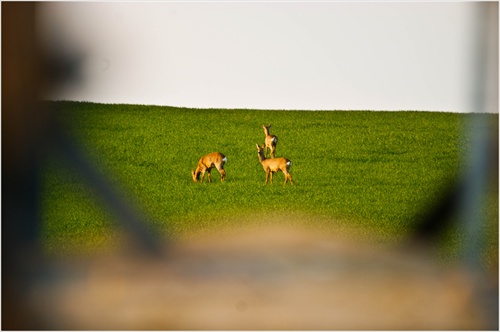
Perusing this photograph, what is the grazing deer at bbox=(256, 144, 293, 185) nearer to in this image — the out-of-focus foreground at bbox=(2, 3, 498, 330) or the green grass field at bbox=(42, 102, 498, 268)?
the green grass field at bbox=(42, 102, 498, 268)

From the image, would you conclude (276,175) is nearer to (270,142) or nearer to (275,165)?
(275,165)

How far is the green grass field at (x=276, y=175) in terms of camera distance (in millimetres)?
2203

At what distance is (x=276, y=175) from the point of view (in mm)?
4176

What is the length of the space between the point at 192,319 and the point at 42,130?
58 cm

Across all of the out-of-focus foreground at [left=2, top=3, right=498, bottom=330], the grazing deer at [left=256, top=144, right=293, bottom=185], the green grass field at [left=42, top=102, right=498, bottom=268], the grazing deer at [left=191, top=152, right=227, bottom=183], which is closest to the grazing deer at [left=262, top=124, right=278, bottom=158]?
the green grass field at [left=42, top=102, right=498, bottom=268]

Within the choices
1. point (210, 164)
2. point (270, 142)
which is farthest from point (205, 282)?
point (270, 142)

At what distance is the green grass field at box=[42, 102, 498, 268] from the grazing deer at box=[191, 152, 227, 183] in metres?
0.05

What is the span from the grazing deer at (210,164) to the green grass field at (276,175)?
0.05 m

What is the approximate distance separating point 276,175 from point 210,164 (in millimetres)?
408

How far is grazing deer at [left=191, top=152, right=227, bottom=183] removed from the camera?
3979mm

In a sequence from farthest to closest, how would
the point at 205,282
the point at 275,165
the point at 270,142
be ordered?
the point at 270,142 < the point at 275,165 < the point at 205,282

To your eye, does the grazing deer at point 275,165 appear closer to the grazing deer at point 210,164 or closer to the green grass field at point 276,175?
the green grass field at point 276,175

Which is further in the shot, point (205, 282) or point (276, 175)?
point (276, 175)

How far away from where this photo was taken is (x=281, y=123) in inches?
165
